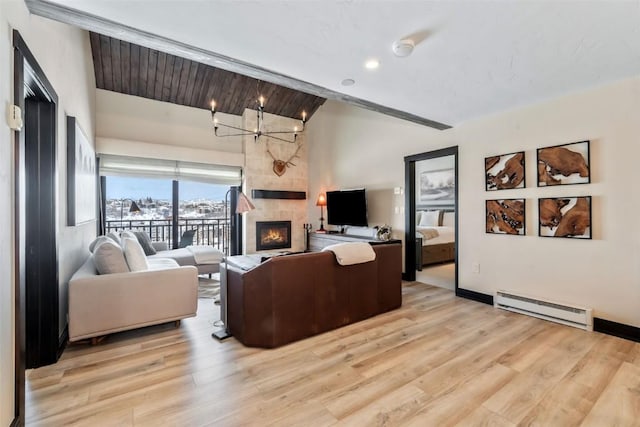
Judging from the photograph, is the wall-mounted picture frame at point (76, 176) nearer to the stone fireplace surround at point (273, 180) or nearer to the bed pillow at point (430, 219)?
the stone fireplace surround at point (273, 180)

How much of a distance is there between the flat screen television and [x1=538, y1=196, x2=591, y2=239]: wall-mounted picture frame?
2.68 meters

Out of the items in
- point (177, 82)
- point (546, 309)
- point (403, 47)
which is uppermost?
point (177, 82)

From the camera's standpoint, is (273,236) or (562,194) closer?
(562,194)

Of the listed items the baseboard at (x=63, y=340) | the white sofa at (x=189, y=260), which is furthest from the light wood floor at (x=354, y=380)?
the white sofa at (x=189, y=260)

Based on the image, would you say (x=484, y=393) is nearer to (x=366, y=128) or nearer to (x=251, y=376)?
(x=251, y=376)

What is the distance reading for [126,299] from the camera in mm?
2604

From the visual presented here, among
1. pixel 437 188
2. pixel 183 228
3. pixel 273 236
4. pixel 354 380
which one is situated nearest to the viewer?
pixel 354 380

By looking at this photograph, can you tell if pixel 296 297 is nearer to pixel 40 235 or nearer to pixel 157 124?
pixel 40 235

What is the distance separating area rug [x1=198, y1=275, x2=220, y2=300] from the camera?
4039mm

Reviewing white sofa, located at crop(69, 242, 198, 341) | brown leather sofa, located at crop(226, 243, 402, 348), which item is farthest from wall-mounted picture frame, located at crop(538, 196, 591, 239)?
white sofa, located at crop(69, 242, 198, 341)

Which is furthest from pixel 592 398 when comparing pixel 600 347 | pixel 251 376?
pixel 251 376

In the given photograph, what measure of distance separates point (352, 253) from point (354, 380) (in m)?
1.17

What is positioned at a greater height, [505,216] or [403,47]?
[403,47]

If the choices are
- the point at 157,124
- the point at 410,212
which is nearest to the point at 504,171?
the point at 410,212
